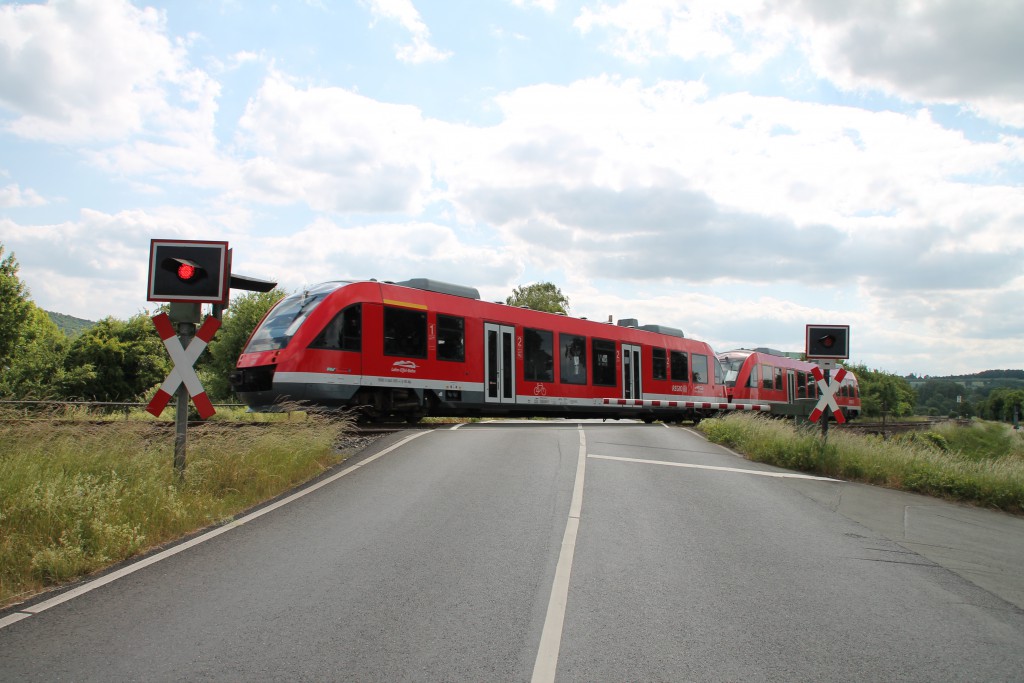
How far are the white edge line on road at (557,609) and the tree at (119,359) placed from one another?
61.4m

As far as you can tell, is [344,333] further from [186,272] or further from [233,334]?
[233,334]

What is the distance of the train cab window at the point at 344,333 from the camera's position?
54.1 feet

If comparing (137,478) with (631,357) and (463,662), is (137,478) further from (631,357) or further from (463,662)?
(631,357)

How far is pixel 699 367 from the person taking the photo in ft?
107

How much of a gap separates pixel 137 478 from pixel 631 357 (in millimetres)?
21107

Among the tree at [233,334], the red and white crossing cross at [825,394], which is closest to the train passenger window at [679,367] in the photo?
the red and white crossing cross at [825,394]

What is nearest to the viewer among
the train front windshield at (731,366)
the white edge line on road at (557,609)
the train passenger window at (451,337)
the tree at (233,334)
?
the white edge line on road at (557,609)

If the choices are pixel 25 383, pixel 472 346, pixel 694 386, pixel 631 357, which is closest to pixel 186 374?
pixel 472 346

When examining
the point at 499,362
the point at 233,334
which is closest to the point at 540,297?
the point at 233,334

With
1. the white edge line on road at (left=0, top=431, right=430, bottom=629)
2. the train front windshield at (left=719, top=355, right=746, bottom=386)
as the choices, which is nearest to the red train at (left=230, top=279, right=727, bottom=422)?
the white edge line on road at (left=0, top=431, right=430, bottom=629)

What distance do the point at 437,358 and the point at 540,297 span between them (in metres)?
58.4

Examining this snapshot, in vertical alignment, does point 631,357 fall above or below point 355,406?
above

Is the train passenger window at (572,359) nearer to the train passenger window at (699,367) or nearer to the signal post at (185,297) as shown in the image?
the train passenger window at (699,367)

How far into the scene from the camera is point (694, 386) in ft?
105
